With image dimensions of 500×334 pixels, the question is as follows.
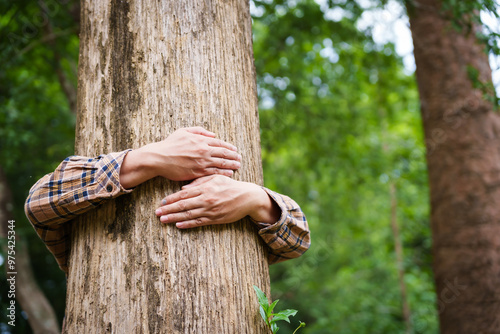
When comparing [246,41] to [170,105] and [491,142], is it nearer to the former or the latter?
[170,105]

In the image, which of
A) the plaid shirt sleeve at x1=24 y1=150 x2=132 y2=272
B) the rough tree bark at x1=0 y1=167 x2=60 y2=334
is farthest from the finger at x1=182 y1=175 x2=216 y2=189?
the rough tree bark at x1=0 y1=167 x2=60 y2=334

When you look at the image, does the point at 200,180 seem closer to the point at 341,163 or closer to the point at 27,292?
the point at 27,292

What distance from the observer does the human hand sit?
4.98 feet

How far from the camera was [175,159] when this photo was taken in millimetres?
1519

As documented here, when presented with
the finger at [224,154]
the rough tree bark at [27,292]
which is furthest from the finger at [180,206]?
the rough tree bark at [27,292]

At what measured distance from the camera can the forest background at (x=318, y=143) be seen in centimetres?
568

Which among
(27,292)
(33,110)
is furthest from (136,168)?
(33,110)

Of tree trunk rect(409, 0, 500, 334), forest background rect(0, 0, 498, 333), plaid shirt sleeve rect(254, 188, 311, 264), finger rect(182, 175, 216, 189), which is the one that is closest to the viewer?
finger rect(182, 175, 216, 189)

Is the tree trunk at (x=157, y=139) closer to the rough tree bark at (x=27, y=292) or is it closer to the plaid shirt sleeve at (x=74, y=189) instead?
the plaid shirt sleeve at (x=74, y=189)

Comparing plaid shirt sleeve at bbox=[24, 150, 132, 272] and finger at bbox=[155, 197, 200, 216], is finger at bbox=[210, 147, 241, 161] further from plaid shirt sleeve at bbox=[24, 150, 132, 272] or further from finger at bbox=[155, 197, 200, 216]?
plaid shirt sleeve at bbox=[24, 150, 132, 272]

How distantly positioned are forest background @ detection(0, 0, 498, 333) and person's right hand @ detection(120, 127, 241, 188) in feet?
A: 10.0

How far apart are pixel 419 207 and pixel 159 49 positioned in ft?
31.8

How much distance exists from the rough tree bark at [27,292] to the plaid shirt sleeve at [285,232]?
167 inches

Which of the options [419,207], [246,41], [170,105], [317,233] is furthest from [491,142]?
[419,207]
